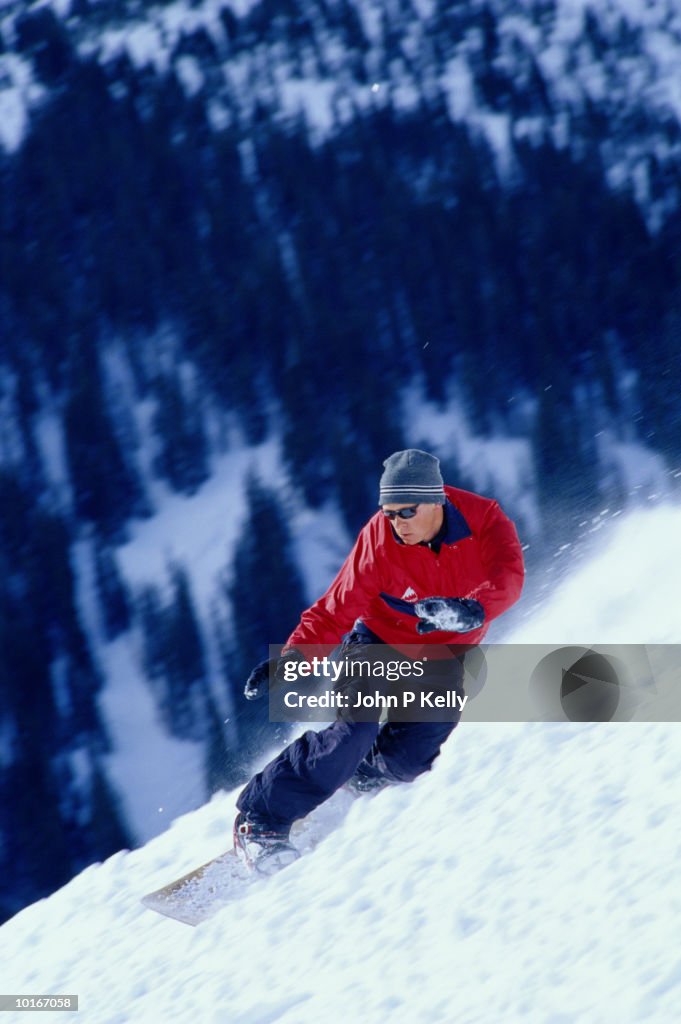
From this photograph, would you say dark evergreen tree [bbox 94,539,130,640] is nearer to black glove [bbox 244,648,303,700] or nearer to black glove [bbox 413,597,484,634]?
black glove [bbox 244,648,303,700]

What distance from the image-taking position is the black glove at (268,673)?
16.8 feet

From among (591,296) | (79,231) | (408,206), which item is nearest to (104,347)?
(79,231)

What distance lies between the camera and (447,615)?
4.65 m

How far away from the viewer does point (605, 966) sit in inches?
139

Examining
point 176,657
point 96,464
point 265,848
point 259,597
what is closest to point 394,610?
point 265,848

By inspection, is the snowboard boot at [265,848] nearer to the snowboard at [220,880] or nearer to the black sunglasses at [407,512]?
the snowboard at [220,880]

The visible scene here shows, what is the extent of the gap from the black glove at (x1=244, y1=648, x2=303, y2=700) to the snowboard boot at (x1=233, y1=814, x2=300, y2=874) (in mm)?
693

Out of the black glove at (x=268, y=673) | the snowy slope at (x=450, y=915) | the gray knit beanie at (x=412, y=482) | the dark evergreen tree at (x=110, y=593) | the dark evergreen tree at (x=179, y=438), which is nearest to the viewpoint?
the snowy slope at (x=450, y=915)

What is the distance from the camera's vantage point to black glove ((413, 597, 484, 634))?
464 cm

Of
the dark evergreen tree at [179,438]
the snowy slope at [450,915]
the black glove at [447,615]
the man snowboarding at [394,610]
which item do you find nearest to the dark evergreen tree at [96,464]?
the dark evergreen tree at [179,438]

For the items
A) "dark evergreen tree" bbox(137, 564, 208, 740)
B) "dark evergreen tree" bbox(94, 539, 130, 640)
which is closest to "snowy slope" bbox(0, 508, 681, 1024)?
"dark evergreen tree" bbox(137, 564, 208, 740)

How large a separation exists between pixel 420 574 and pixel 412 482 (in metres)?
0.49

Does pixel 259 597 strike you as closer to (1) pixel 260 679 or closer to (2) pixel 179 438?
(2) pixel 179 438

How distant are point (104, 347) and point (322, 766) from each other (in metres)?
53.6
